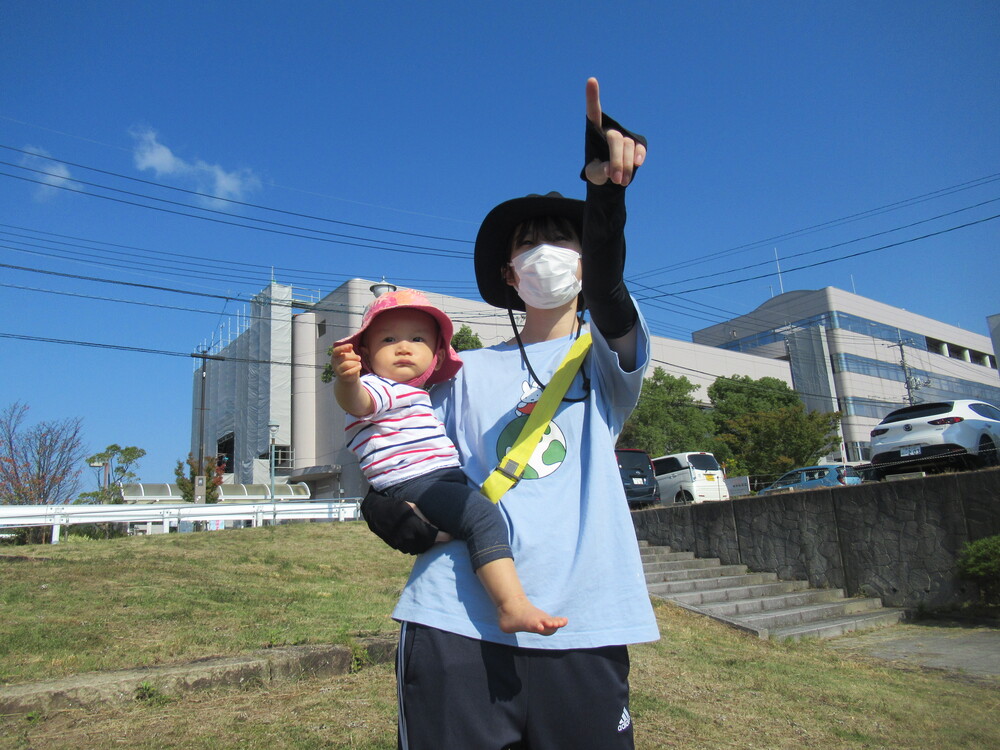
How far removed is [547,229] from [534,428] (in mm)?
597

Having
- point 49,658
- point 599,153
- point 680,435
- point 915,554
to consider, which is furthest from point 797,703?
point 680,435

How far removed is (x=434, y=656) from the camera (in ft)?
4.74

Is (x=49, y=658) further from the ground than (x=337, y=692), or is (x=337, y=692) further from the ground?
(x=49, y=658)

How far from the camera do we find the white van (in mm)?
18938

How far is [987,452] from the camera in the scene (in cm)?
1085

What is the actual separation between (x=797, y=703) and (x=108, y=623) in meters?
4.70

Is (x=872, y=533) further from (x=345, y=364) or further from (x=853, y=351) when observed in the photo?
(x=853, y=351)

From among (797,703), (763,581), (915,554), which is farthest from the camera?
(763,581)

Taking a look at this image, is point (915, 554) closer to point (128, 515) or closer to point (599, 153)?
point (599, 153)

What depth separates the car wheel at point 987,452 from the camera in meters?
10.8

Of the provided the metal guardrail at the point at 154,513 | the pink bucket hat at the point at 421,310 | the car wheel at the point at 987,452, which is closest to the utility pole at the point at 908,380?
the car wheel at the point at 987,452

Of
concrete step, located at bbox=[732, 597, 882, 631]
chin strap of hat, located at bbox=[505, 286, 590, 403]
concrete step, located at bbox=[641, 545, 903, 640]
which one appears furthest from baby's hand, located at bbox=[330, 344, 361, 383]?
concrete step, located at bbox=[732, 597, 882, 631]

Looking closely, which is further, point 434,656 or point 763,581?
point 763,581

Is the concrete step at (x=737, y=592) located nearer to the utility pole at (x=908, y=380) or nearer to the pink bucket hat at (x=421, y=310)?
the pink bucket hat at (x=421, y=310)
